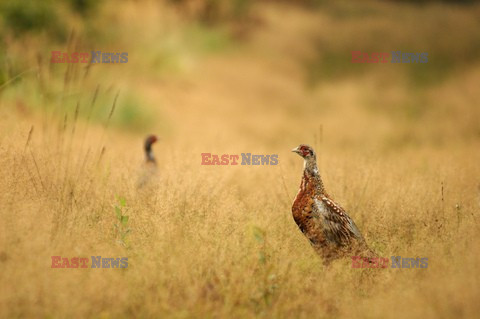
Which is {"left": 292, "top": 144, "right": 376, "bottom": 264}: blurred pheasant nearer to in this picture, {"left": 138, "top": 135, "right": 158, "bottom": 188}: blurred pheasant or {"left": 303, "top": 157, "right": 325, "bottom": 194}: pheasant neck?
{"left": 303, "top": 157, "right": 325, "bottom": 194}: pheasant neck

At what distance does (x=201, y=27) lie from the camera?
59.2 feet

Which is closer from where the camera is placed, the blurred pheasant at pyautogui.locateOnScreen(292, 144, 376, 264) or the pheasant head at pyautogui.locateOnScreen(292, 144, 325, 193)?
the blurred pheasant at pyautogui.locateOnScreen(292, 144, 376, 264)

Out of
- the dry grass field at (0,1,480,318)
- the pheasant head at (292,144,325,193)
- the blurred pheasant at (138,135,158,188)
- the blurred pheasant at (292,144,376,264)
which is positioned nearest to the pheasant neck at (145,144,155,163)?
the blurred pheasant at (138,135,158,188)

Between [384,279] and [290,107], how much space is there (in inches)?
439

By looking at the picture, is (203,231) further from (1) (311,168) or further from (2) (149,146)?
(2) (149,146)

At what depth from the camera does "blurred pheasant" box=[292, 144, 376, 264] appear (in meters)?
3.49

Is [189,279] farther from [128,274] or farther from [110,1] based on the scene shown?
[110,1]

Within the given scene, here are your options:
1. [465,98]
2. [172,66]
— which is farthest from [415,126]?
[172,66]

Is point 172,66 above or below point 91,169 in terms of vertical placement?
above

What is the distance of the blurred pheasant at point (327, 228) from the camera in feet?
11.4

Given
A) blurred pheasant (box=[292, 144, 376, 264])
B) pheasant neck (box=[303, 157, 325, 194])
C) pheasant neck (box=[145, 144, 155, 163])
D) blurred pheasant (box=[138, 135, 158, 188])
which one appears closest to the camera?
blurred pheasant (box=[292, 144, 376, 264])

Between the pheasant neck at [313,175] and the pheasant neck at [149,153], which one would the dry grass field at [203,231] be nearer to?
the pheasant neck at [149,153]

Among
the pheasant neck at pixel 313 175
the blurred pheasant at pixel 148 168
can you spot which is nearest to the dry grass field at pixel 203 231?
the blurred pheasant at pixel 148 168

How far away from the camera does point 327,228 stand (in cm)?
356
